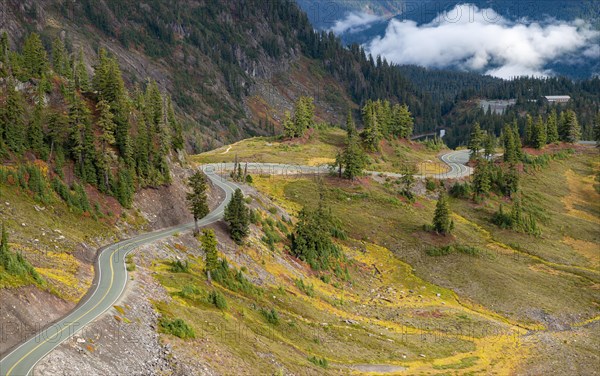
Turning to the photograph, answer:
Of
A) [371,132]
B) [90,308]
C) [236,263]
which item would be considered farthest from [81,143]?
[371,132]

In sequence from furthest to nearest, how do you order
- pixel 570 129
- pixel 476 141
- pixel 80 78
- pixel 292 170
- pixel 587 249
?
1. pixel 570 129
2. pixel 476 141
3. pixel 292 170
4. pixel 587 249
5. pixel 80 78

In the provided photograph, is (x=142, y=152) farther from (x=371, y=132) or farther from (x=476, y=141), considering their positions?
(x=476, y=141)

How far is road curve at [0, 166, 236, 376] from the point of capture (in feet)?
90.6

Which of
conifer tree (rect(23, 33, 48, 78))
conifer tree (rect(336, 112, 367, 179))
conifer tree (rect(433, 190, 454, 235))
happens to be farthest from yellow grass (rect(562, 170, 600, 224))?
conifer tree (rect(23, 33, 48, 78))

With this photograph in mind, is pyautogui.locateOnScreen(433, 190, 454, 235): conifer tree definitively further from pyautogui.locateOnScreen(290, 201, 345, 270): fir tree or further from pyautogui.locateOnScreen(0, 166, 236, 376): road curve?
pyautogui.locateOnScreen(0, 166, 236, 376): road curve

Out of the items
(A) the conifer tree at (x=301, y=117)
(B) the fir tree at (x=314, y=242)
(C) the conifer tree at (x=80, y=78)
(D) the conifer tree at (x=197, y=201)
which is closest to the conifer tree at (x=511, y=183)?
(A) the conifer tree at (x=301, y=117)

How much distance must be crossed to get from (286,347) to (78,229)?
2394 cm

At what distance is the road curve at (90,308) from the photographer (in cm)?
2761

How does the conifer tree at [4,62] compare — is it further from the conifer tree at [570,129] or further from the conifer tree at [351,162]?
the conifer tree at [570,129]

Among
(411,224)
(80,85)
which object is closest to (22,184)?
(80,85)

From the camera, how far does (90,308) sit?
35.7 meters

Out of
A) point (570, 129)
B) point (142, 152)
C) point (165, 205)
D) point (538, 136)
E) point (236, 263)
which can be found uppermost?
point (142, 152)

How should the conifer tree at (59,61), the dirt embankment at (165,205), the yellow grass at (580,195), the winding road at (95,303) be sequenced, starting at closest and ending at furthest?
the winding road at (95,303) < the dirt embankment at (165,205) < the conifer tree at (59,61) < the yellow grass at (580,195)

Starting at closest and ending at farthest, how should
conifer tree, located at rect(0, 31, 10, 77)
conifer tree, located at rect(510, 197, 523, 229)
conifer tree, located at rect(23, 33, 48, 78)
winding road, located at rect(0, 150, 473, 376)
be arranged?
winding road, located at rect(0, 150, 473, 376)
conifer tree, located at rect(0, 31, 10, 77)
conifer tree, located at rect(23, 33, 48, 78)
conifer tree, located at rect(510, 197, 523, 229)
